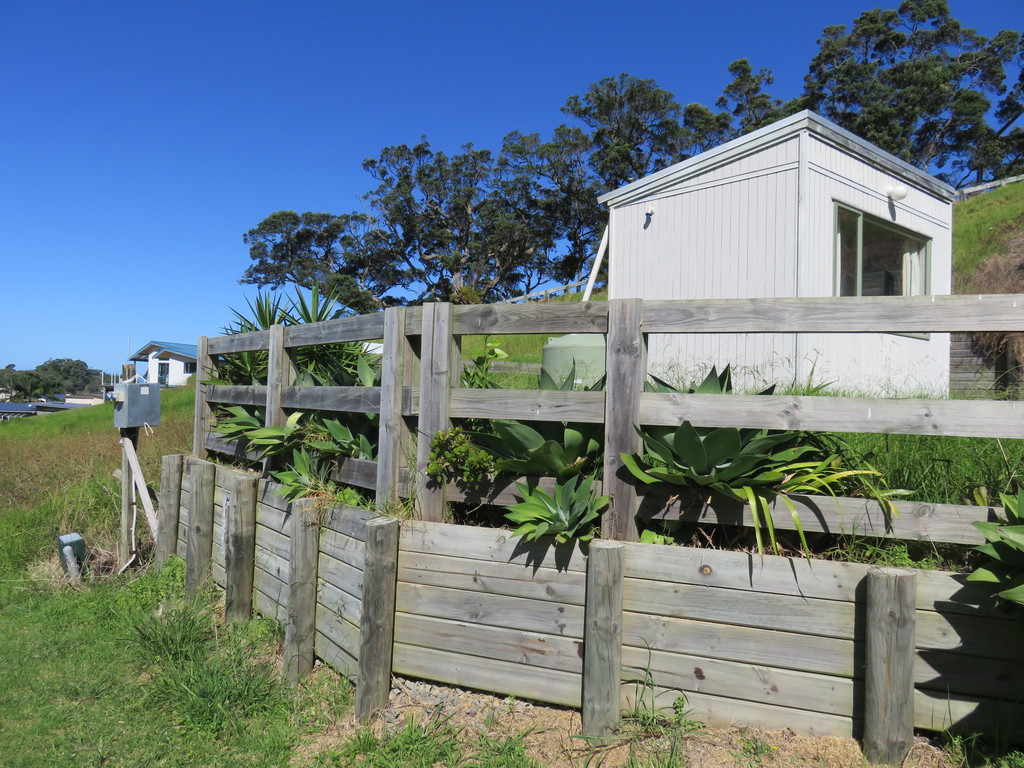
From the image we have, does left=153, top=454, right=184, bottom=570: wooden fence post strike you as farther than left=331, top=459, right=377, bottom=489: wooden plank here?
Yes

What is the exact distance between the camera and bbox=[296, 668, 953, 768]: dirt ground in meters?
2.74

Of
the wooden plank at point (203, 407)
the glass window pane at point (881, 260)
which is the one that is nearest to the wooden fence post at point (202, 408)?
the wooden plank at point (203, 407)

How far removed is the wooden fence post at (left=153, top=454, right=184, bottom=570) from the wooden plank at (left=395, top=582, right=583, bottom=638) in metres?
3.71

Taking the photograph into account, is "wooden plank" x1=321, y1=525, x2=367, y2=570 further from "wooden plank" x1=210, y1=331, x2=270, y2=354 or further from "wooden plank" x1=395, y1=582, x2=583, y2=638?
"wooden plank" x1=210, y1=331, x2=270, y2=354

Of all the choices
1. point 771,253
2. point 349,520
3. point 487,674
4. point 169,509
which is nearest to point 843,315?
point 487,674

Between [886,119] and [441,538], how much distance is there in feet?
128

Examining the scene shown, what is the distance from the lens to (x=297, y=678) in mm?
4137

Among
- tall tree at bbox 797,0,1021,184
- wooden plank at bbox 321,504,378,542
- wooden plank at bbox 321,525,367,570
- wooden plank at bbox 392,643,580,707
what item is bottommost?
wooden plank at bbox 392,643,580,707

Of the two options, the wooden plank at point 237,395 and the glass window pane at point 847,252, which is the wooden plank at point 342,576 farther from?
the glass window pane at point 847,252

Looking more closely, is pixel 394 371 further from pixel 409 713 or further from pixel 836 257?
pixel 836 257

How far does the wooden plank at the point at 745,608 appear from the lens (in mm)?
2820

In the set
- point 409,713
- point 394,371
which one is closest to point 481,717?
point 409,713

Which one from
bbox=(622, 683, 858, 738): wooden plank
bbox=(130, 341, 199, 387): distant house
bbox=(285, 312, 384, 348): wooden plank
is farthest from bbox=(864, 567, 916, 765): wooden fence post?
bbox=(130, 341, 199, 387): distant house

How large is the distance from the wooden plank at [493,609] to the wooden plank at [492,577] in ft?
0.10
